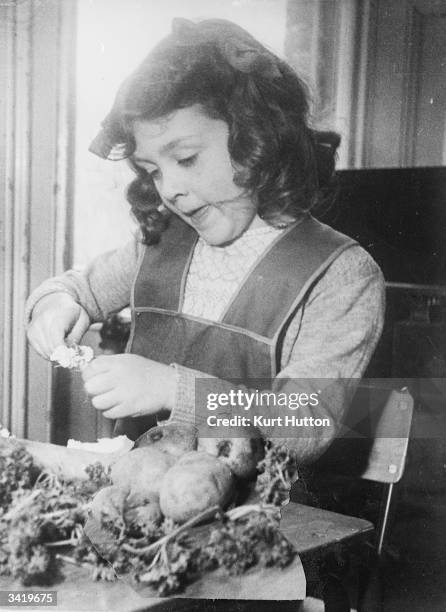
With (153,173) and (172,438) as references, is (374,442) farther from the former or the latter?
(153,173)

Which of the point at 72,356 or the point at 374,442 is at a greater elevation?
the point at 72,356

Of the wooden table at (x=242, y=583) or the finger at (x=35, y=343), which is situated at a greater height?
the finger at (x=35, y=343)

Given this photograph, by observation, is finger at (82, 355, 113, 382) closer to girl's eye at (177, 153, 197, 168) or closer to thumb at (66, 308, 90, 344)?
thumb at (66, 308, 90, 344)

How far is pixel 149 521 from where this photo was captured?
98 cm

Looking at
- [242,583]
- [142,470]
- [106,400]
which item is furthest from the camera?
[106,400]

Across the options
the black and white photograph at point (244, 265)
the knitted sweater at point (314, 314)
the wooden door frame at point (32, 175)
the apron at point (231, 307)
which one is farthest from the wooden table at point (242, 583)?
the wooden door frame at point (32, 175)

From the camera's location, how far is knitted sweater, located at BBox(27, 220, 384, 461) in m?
1.06

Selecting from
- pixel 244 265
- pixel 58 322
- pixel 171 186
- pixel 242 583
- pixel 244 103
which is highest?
pixel 244 103

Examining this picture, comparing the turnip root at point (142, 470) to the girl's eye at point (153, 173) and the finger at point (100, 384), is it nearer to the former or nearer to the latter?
the finger at point (100, 384)

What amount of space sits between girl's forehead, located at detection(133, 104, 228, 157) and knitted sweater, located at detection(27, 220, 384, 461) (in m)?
0.18

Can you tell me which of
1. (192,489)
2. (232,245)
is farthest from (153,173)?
(192,489)

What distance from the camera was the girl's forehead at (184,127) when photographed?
1.08m

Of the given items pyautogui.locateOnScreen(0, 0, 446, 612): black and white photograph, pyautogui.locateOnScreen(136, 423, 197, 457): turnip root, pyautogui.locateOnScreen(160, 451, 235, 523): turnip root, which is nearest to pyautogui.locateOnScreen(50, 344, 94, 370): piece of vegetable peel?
pyautogui.locateOnScreen(0, 0, 446, 612): black and white photograph

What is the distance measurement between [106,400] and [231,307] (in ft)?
0.90
